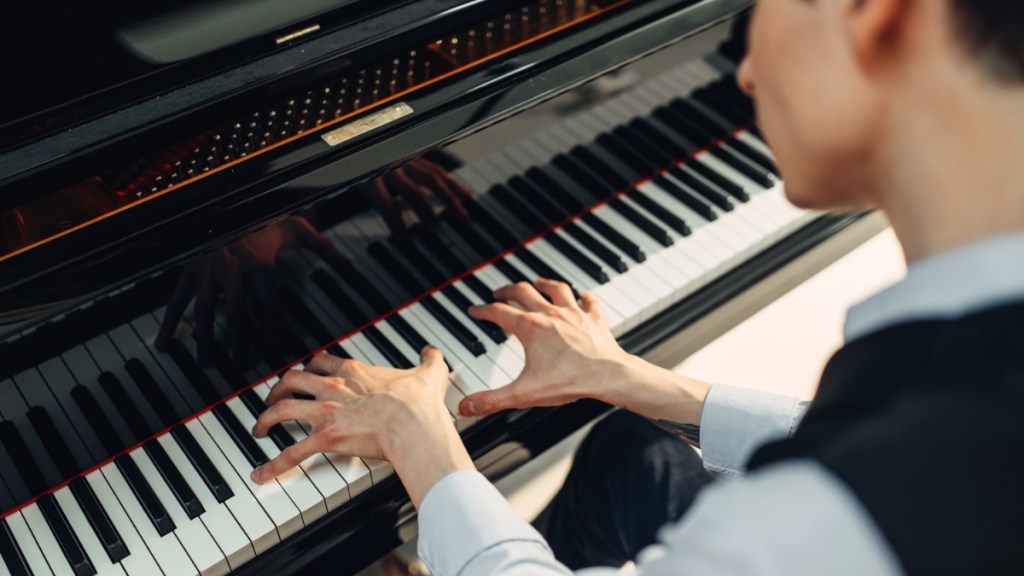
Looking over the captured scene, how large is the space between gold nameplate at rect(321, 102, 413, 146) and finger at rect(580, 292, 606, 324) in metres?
0.47

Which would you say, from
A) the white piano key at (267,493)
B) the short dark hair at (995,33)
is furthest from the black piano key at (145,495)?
the short dark hair at (995,33)

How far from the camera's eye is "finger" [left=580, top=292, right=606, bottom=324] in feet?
5.44

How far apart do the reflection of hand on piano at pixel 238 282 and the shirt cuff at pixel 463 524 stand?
432mm

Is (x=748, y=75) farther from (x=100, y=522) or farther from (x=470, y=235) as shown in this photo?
(x=100, y=522)

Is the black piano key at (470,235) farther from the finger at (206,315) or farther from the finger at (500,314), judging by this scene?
the finger at (206,315)

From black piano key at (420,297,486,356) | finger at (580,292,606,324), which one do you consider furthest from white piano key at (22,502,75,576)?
finger at (580,292,606,324)

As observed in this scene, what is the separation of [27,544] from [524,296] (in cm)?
89

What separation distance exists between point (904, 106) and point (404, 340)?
3.46 feet

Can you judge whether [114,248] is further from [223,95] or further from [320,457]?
[320,457]

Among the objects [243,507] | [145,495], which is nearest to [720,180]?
[243,507]

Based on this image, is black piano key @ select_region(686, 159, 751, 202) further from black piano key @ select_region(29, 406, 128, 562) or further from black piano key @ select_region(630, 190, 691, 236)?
black piano key @ select_region(29, 406, 128, 562)

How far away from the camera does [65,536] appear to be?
1.36m

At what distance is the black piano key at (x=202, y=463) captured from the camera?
4.69 ft

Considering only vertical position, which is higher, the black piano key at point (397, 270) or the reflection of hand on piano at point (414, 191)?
the reflection of hand on piano at point (414, 191)
